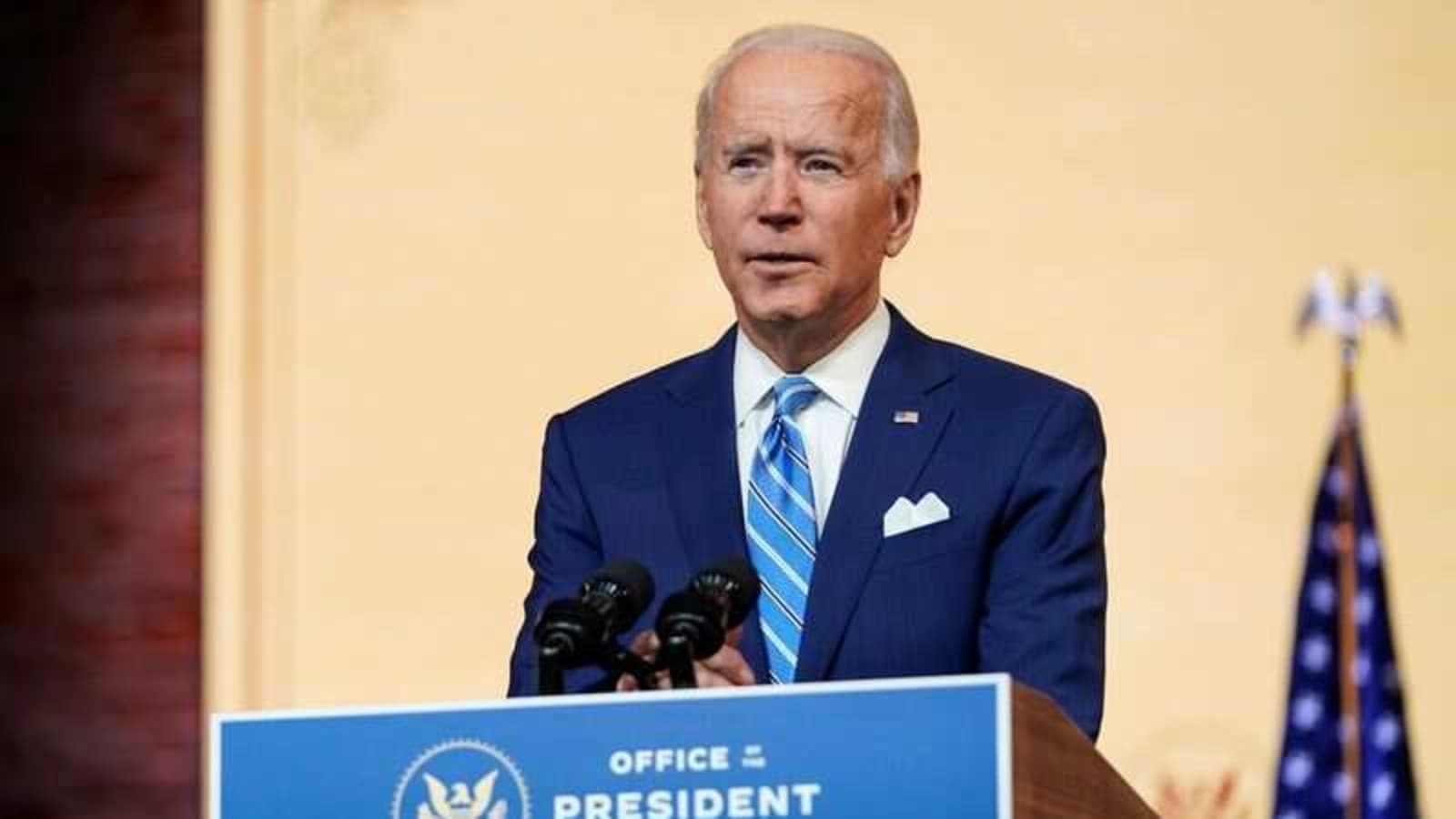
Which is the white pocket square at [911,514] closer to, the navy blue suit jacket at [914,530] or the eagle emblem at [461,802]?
the navy blue suit jacket at [914,530]

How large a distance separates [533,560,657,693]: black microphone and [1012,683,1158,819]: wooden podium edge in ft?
1.46

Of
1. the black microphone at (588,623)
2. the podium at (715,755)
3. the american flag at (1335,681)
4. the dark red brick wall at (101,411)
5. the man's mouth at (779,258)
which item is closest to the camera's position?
the podium at (715,755)

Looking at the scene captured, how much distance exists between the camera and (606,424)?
12.8 ft

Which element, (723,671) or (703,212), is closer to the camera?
(723,671)

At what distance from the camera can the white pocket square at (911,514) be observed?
358 centimetres

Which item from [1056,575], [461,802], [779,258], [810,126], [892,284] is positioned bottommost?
[461,802]

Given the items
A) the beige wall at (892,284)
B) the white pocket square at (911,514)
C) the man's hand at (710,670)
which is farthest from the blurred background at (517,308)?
the man's hand at (710,670)

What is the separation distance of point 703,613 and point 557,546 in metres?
0.90

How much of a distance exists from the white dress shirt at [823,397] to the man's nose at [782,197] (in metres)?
0.18

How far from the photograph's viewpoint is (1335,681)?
4.93 metres

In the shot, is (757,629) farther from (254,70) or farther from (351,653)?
(254,70)

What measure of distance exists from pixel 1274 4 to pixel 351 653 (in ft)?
6.48

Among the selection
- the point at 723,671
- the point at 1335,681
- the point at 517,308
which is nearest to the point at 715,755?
the point at 723,671

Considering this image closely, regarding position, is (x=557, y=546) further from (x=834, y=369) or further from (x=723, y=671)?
(x=723, y=671)
